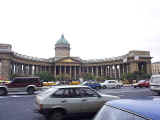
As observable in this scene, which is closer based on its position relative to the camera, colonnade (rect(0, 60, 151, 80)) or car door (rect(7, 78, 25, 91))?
car door (rect(7, 78, 25, 91))

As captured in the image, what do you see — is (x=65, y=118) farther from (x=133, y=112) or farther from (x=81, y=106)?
(x=133, y=112)

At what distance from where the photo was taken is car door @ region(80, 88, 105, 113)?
7555 millimetres

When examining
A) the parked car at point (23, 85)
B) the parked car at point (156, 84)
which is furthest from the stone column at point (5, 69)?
the parked car at point (156, 84)

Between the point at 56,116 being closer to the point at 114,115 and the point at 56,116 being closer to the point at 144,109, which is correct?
the point at 114,115

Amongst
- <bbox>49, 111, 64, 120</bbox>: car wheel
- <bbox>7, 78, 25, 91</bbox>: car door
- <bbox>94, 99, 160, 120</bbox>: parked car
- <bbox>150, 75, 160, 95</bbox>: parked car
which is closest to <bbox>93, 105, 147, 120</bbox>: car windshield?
<bbox>94, 99, 160, 120</bbox>: parked car

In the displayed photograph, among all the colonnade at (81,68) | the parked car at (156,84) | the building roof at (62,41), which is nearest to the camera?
the parked car at (156,84)

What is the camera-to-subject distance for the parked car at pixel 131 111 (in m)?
2.16

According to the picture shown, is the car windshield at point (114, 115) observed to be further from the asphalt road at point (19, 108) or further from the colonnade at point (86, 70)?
the colonnade at point (86, 70)

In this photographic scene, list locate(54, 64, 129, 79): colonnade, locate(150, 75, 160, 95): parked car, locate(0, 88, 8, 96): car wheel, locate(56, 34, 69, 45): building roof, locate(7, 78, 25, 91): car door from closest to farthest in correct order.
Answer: locate(150, 75, 160, 95): parked car
locate(0, 88, 8, 96): car wheel
locate(7, 78, 25, 91): car door
locate(54, 64, 129, 79): colonnade
locate(56, 34, 69, 45): building roof

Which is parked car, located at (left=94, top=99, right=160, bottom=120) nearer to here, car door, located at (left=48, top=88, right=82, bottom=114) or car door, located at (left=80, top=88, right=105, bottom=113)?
car door, located at (left=48, top=88, right=82, bottom=114)

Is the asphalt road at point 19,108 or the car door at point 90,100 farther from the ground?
the car door at point 90,100

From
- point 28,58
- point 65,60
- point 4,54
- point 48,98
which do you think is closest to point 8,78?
point 4,54

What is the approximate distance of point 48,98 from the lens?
7.22m

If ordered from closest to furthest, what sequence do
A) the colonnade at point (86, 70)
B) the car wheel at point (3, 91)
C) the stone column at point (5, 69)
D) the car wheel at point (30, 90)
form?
1. the car wheel at point (3, 91)
2. the car wheel at point (30, 90)
3. the stone column at point (5, 69)
4. the colonnade at point (86, 70)
